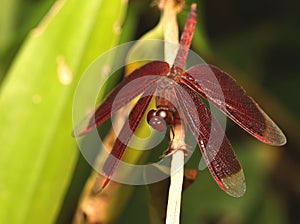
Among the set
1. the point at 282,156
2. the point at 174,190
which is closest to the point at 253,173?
the point at 282,156

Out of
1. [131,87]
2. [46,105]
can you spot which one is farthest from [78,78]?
[131,87]

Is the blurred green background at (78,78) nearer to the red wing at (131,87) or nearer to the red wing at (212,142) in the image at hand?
the red wing at (131,87)

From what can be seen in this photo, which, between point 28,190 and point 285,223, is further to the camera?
point 285,223

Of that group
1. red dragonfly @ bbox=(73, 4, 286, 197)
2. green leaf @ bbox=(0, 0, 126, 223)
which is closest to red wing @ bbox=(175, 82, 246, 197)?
red dragonfly @ bbox=(73, 4, 286, 197)

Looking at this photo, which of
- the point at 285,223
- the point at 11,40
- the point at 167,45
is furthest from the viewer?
the point at 285,223

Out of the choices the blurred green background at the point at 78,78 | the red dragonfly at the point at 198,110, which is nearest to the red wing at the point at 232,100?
the red dragonfly at the point at 198,110

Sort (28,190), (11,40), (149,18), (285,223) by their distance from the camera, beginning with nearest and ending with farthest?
(28,190)
(11,40)
(149,18)
(285,223)

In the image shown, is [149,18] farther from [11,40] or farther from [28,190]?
[28,190]
